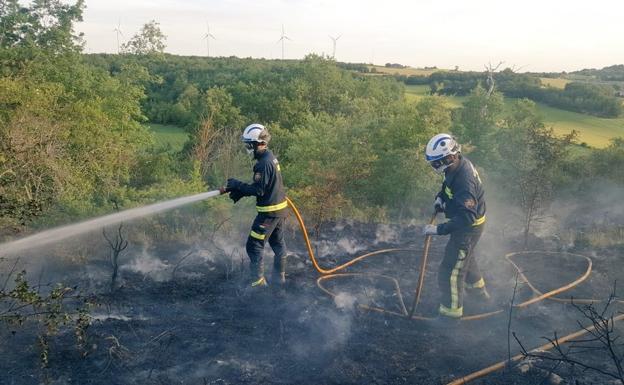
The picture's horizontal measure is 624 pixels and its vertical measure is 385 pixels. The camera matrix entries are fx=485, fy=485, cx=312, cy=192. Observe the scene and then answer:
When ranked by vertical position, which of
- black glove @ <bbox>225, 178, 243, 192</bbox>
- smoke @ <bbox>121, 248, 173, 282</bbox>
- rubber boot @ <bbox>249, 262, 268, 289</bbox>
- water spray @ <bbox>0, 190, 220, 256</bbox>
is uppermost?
black glove @ <bbox>225, 178, 243, 192</bbox>

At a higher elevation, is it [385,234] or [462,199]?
[462,199]

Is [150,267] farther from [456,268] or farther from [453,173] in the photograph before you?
[453,173]

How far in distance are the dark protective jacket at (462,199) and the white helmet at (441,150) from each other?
17 centimetres

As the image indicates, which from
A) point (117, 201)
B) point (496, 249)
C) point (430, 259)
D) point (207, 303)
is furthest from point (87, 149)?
point (496, 249)

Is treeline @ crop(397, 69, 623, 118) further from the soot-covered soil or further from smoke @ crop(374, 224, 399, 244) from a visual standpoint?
the soot-covered soil

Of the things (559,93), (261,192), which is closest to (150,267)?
(261,192)

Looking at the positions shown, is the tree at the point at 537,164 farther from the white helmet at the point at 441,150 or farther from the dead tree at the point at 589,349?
the white helmet at the point at 441,150

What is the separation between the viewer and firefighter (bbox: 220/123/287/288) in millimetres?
6750

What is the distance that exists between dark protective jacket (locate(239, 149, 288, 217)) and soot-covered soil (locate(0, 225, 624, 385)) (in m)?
1.31

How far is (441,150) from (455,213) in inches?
32.3

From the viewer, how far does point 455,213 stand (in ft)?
20.2

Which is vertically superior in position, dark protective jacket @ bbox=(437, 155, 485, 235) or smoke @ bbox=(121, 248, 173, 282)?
dark protective jacket @ bbox=(437, 155, 485, 235)

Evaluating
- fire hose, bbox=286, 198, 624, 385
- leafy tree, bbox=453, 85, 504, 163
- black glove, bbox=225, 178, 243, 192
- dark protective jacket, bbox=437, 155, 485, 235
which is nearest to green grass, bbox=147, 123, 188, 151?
leafy tree, bbox=453, 85, 504, 163

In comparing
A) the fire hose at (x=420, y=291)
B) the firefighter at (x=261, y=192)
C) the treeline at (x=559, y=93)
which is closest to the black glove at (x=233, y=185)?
the firefighter at (x=261, y=192)
